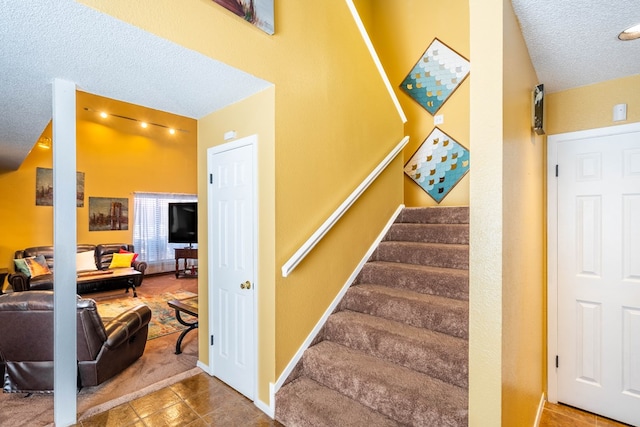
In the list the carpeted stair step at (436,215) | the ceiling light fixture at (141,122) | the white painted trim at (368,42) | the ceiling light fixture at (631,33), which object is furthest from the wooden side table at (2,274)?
the ceiling light fixture at (631,33)

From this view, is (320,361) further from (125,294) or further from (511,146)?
(125,294)

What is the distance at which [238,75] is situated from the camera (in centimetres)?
204

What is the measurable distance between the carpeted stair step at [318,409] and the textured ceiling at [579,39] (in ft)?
7.75

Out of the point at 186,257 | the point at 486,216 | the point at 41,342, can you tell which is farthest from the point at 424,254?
the point at 186,257

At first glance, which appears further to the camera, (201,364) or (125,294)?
(125,294)

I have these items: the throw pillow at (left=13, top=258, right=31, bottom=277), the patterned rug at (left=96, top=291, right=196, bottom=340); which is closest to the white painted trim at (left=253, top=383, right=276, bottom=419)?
the patterned rug at (left=96, top=291, right=196, bottom=340)

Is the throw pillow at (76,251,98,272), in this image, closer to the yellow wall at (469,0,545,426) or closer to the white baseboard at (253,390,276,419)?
the white baseboard at (253,390,276,419)

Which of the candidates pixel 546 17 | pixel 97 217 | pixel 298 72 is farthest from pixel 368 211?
pixel 97 217

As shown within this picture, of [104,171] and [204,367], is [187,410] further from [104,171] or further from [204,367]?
[104,171]

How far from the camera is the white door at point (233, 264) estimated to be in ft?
7.88

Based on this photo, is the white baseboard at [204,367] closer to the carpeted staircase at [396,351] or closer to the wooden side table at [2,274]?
the carpeted staircase at [396,351]

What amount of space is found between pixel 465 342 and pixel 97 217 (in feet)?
25.5

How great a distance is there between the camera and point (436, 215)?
324 cm

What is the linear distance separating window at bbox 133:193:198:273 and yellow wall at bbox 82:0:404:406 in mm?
5673
